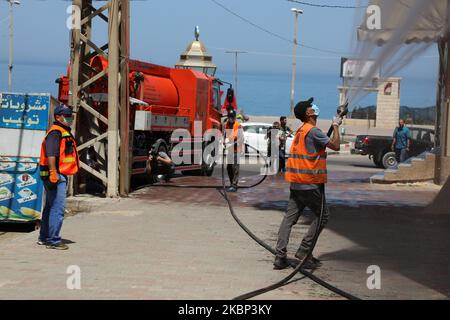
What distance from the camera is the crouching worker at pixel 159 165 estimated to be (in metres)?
17.9

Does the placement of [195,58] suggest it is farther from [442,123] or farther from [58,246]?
[58,246]

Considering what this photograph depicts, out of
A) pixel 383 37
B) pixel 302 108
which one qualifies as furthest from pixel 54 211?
pixel 383 37

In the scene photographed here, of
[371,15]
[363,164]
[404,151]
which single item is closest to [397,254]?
[371,15]

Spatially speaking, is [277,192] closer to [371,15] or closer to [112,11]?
[112,11]

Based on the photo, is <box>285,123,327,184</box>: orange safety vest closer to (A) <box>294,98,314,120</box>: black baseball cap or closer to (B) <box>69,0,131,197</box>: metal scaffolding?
(A) <box>294,98,314,120</box>: black baseball cap

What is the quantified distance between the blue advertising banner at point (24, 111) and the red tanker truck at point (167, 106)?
11.9 ft

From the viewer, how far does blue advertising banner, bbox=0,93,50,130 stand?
11766mm

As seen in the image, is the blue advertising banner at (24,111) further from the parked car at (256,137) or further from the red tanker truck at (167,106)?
the parked car at (256,137)

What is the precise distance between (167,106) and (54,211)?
972 centimetres

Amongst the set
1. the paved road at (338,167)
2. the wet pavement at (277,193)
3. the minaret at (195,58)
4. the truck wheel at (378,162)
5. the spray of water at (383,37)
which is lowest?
the wet pavement at (277,193)

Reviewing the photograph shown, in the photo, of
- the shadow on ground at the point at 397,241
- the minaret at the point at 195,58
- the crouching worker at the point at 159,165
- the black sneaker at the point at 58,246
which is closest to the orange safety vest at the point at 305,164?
the shadow on ground at the point at 397,241

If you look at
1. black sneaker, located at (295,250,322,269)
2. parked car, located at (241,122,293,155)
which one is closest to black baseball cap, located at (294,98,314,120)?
black sneaker, located at (295,250,322,269)

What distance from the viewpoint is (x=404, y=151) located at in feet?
78.2

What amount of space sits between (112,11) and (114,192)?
11.7 feet
